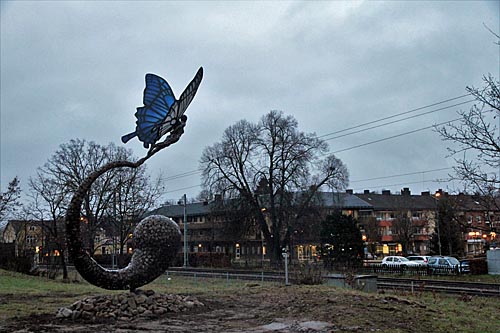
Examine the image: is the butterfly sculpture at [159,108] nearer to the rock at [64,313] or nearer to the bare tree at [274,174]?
the rock at [64,313]

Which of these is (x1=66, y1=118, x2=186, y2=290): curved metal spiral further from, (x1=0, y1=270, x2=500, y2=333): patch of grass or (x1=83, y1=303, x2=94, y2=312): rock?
(x1=0, y1=270, x2=500, y2=333): patch of grass

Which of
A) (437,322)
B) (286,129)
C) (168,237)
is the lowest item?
(437,322)

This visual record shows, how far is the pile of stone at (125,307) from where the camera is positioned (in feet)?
Answer: 42.9

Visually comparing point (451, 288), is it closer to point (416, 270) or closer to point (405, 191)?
point (416, 270)

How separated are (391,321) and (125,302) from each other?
22.0 ft

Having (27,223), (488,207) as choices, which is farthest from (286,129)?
(488,207)

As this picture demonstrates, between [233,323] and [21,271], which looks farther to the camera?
[21,271]

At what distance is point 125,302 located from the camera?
45.0ft

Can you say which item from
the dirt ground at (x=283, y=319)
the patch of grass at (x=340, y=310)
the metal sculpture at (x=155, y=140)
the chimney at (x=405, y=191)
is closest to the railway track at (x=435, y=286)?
the patch of grass at (x=340, y=310)

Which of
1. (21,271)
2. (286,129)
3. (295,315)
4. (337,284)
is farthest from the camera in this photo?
(286,129)

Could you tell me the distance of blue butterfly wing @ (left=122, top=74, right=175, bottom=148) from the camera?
14.6m

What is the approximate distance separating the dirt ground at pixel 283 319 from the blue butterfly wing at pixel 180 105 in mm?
5079

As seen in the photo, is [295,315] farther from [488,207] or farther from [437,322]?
[488,207]

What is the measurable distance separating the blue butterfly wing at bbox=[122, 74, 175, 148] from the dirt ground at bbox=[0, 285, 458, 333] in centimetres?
487
